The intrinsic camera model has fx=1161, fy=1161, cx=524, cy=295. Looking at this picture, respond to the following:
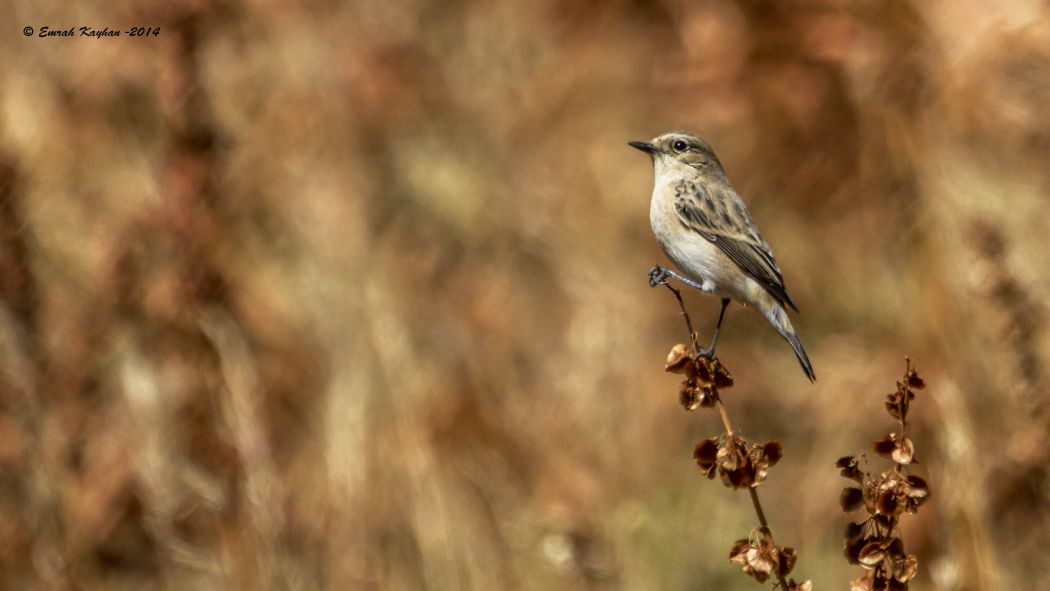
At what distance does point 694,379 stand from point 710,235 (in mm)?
1944

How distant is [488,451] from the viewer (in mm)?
5098

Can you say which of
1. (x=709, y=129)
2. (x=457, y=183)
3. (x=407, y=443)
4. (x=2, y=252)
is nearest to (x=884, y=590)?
(x=407, y=443)

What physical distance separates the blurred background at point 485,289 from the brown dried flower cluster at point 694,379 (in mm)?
1202

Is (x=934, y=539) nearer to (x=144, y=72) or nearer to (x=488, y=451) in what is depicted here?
(x=488, y=451)

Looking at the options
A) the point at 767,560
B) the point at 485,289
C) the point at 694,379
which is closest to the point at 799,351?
the point at 694,379

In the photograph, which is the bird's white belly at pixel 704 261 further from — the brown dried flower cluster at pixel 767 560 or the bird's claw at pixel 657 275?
the brown dried flower cluster at pixel 767 560

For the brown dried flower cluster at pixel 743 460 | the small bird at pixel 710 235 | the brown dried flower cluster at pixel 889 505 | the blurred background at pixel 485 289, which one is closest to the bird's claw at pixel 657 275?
the small bird at pixel 710 235

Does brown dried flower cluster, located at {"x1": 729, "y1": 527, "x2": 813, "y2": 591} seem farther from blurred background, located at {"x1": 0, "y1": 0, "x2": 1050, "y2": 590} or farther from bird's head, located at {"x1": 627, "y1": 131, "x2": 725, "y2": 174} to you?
bird's head, located at {"x1": 627, "y1": 131, "x2": 725, "y2": 174}

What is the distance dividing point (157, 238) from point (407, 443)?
1307 mm

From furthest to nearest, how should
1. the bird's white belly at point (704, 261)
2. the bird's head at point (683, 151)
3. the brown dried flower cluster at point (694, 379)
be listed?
the bird's head at point (683, 151), the bird's white belly at point (704, 261), the brown dried flower cluster at point (694, 379)

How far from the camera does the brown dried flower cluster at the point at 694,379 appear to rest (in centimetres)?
228

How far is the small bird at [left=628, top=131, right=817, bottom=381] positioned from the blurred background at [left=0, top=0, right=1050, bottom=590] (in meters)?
0.23

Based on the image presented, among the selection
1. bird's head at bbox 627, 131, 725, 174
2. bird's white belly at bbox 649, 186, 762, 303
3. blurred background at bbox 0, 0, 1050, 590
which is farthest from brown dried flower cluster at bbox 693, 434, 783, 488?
bird's head at bbox 627, 131, 725, 174

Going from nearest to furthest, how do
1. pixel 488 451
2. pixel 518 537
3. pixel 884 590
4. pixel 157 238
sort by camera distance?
pixel 884 590
pixel 518 537
pixel 157 238
pixel 488 451
